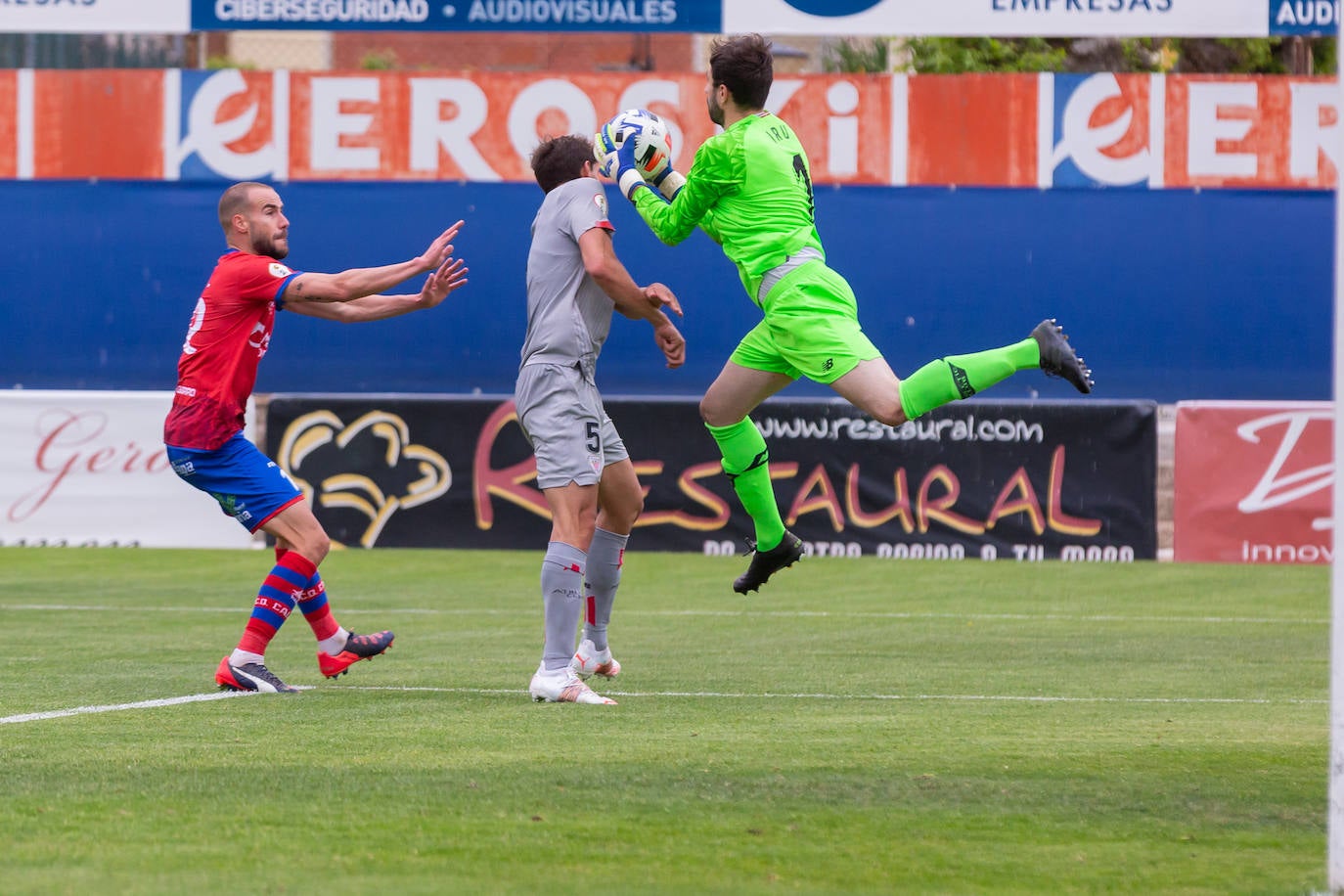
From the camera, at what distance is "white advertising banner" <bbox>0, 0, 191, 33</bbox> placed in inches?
602

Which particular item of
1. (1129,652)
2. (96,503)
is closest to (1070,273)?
(1129,652)

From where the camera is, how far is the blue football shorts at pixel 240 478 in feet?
23.6

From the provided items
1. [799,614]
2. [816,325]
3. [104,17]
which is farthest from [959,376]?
[104,17]

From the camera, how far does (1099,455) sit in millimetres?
14289

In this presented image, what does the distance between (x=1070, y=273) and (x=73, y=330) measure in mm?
7478

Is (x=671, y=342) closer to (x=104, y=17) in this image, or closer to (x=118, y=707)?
(x=118, y=707)

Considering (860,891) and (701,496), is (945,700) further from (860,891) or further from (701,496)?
(701,496)

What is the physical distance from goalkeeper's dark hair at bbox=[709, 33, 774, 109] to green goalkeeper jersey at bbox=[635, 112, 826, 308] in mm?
91

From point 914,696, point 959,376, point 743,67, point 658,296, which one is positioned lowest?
point 914,696

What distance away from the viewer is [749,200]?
7.23 metres

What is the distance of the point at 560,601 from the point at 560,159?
1.61 meters

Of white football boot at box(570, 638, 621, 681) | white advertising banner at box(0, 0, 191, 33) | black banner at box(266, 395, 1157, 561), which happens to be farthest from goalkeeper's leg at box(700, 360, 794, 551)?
white advertising banner at box(0, 0, 191, 33)

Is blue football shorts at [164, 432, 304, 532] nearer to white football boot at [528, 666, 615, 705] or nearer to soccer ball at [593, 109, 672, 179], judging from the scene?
white football boot at [528, 666, 615, 705]

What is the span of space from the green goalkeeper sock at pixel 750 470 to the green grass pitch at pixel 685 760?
63cm
